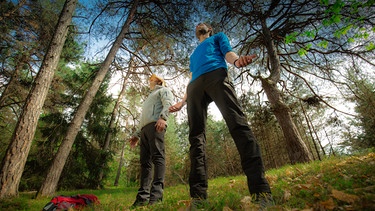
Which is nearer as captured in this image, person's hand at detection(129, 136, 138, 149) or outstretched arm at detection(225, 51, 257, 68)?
outstretched arm at detection(225, 51, 257, 68)

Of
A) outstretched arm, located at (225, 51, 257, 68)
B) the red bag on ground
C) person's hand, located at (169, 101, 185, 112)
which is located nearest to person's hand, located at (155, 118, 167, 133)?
person's hand, located at (169, 101, 185, 112)

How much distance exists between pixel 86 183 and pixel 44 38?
22.9 ft

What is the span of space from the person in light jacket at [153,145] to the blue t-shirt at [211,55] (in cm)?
79

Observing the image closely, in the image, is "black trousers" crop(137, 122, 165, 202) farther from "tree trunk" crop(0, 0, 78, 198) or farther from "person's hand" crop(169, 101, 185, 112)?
"tree trunk" crop(0, 0, 78, 198)

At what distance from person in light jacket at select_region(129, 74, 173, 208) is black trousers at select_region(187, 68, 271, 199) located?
26.3 inches

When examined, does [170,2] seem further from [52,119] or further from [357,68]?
[52,119]

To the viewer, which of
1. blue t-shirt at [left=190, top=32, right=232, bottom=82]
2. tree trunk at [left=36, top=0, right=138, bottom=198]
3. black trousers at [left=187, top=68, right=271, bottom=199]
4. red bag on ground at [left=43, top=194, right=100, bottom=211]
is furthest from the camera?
tree trunk at [left=36, top=0, right=138, bottom=198]

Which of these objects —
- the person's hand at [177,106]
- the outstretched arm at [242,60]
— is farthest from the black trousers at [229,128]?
the person's hand at [177,106]

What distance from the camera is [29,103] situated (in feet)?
13.4

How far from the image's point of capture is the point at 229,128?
1744 millimetres

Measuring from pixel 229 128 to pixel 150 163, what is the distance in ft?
4.95

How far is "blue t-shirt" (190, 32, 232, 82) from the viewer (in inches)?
78.7

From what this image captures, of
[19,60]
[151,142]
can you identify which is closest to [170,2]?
[19,60]

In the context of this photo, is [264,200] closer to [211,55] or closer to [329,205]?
[329,205]
